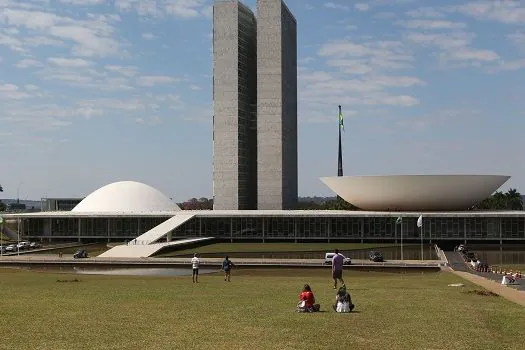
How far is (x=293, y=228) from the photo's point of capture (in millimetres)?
91375

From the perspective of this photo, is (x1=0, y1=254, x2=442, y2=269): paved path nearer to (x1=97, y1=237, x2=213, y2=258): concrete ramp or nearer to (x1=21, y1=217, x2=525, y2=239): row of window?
(x1=97, y1=237, x2=213, y2=258): concrete ramp

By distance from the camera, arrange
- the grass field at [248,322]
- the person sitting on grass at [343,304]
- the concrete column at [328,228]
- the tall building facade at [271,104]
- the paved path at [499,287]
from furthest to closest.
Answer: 1. the tall building facade at [271,104]
2. the concrete column at [328,228]
3. the paved path at [499,287]
4. the person sitting on grass at [343,304]
5. the grass field at [248,322]

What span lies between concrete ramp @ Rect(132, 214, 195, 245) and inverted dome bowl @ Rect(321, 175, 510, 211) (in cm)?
2310

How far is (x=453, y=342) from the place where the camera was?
1544 cm

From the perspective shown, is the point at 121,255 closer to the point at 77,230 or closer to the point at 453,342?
the point at 77,230

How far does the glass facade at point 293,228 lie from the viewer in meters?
86.1

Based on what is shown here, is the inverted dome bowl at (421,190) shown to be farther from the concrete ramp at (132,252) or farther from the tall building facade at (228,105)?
the concrete ramp at (132,252)

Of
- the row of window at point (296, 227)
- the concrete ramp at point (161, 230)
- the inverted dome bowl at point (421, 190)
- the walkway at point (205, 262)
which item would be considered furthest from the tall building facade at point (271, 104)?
the walkway at point (205, 262)

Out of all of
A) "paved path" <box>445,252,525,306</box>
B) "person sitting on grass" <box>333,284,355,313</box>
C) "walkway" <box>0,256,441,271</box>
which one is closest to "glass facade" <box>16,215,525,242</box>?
"walkway" <box>0,256,441,271</box>

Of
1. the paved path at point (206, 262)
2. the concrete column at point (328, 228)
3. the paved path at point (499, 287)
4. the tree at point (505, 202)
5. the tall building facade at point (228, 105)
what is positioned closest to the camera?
the paved path at point (499, 287)

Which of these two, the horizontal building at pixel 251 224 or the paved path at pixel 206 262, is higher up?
the horizontal building at pixel 251 224

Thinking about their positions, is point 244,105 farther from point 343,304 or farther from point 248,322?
point 248,322

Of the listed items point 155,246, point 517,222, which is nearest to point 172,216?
point 155,246

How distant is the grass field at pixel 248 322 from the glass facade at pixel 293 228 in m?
60.0
